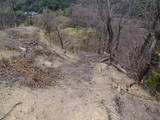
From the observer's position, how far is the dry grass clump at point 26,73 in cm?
432

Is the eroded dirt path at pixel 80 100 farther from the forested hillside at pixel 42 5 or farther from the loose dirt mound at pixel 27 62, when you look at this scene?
the forested hillside at pixel 42 5

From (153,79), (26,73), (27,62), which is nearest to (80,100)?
(26,73)

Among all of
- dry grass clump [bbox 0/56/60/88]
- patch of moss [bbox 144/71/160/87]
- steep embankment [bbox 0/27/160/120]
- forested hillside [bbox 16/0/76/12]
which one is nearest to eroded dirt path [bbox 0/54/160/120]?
steep embankment [bbox 0/27/160/120]

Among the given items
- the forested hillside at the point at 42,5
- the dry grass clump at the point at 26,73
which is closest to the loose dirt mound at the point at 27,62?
the dry grass clump at the point at 26,73

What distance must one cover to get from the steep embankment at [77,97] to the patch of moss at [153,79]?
1013mm

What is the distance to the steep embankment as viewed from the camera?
3582 millimetres

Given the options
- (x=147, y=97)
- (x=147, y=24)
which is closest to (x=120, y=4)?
(x=147, y=24)

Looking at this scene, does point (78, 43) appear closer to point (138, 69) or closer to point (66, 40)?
point (66, 40)

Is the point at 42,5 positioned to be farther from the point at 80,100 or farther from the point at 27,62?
the point at 80,100

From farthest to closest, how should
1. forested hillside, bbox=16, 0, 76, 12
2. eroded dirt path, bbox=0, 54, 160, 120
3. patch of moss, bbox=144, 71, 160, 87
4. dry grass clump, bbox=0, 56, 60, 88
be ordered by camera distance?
forested hillside, bbox=16, 0, 76, 12 < patch of moss, bbox=144, 71, 160, 87 < dry grass clump, bbox=0, 56, 60, 88 < eroded dirt path, bbox=0, 54, 160, 120

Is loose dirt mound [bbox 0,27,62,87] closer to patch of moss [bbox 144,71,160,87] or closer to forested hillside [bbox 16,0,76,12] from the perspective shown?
patch of moss [bbox 144,71,160,87]

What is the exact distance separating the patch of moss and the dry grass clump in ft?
9.40

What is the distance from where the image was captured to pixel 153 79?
254 inches

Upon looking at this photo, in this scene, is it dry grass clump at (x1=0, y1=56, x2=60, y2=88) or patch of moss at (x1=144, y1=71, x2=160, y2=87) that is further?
patch of moss at (x1=144, y1=71, x2=160, y2=87)
